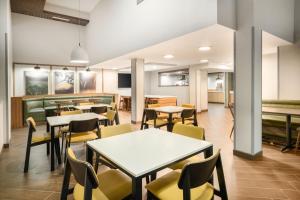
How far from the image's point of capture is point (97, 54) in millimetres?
7801

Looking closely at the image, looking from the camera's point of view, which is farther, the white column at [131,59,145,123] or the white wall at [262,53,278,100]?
the white column at [131,59,145,123]

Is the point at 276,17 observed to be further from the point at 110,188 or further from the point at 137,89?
the point at 110,188

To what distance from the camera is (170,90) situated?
10.7 metres

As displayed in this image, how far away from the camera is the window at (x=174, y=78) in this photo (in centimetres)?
964

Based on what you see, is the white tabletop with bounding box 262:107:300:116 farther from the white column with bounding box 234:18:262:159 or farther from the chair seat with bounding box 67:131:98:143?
the chair seat with bounding box 67:131:98:143

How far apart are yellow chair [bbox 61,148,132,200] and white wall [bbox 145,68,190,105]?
26.5 feet

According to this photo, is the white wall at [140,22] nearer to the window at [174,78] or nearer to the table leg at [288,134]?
the table leg at [288,134]

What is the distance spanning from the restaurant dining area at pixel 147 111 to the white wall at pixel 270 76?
27 mm

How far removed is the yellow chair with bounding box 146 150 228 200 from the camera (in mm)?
1084

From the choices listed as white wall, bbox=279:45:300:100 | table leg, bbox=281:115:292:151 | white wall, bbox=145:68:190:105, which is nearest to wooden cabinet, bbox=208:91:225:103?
white wall, bbox=145:68:190:105

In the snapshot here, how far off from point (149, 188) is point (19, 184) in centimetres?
203

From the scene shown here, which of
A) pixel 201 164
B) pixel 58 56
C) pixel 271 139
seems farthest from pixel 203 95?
pixel 201 164

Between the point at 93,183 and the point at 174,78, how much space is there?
969 centimetres

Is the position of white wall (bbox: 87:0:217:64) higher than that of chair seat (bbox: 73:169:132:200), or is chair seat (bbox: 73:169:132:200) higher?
white wall (bbox: 87:0:217:64)
